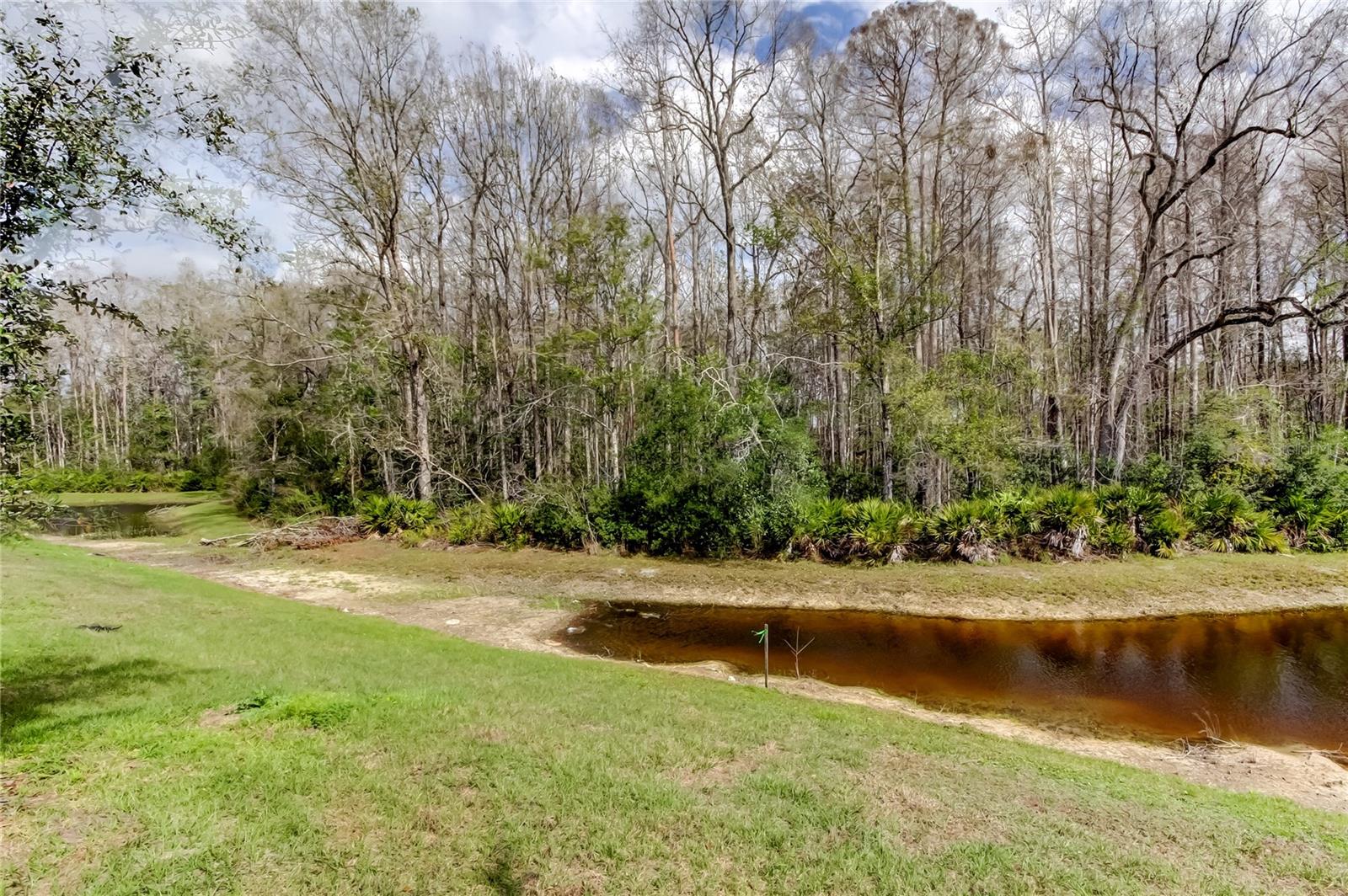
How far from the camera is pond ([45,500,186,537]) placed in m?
22.9

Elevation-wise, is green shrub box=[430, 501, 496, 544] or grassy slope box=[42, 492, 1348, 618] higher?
green shrub box=[430, 501, 496, 544]

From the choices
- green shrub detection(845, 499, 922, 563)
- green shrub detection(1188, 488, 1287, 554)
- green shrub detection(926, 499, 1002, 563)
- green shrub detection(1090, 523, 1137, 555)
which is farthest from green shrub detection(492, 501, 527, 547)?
green shrub detection(1188, 488, 1287, 554)

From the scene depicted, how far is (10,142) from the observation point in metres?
3.64

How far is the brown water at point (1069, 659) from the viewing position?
8148 millimetres

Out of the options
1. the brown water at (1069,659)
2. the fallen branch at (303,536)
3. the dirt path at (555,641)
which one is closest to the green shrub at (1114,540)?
the brown water at (1069,659)

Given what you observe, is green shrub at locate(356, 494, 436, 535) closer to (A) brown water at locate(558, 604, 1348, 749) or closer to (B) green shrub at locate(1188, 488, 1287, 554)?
(A) brown water at locate(558, 604, 1348, 749)

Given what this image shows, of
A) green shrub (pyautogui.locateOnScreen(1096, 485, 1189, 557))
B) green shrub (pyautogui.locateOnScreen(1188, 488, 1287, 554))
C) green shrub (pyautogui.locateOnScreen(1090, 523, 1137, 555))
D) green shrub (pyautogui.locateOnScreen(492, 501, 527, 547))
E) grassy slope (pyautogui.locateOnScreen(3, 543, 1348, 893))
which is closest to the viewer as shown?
grassy slope (pyautogui.locateOnScreen(3, 543, 1348, 893))

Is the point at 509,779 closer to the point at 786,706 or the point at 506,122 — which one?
the point at 786,706

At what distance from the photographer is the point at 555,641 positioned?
36.6 feet

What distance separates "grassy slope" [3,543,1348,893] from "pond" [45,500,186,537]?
66.4ft

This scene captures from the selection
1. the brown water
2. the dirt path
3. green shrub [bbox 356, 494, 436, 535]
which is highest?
green shrub [bbox 356, 494, 436, 535]

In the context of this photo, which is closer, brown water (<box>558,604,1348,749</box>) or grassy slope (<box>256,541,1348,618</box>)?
brown water (<box>558,604,1348,749</box>)

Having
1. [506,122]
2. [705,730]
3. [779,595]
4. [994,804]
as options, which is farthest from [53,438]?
[994,804]

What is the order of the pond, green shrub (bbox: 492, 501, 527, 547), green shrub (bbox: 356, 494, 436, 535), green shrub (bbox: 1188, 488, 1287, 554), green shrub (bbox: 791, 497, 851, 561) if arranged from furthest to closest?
the pond, green shrub (bbox: 356, 494, 436, 535), green shrub (bbox: 492, 501, 527, 547), green shrub (bbox: 791, 497, 851, 561), green shrub (bbox: 1188, 488, 1287, 554)
